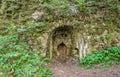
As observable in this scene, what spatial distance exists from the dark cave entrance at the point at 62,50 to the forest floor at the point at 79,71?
0.75 m

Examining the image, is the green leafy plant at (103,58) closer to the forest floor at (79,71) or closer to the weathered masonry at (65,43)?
the forest floor at (79,71)

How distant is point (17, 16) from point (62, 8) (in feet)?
6.57

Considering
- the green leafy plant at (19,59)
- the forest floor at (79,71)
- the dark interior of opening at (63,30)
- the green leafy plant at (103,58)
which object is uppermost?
the dark interior of opening at (63,30)

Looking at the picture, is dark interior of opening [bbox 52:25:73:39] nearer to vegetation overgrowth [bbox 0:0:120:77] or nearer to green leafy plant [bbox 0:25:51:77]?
vegetation overgrowth [bbox 0:0:120:77]

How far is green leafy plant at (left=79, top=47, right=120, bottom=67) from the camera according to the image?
7.70m

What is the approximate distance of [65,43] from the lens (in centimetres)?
874

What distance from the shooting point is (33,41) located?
7863 millimetres

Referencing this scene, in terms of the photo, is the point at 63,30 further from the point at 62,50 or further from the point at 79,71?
the point at 79,71

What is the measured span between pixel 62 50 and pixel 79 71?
1.77 metres

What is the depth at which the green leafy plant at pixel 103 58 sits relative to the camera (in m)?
7.70

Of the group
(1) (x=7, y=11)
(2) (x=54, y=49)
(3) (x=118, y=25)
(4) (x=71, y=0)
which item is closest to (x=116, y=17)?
(3) (x=118, y=25)

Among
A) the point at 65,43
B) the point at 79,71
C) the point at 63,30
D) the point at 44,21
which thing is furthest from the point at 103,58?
the point at 44,21

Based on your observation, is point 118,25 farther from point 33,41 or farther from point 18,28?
point 18,28

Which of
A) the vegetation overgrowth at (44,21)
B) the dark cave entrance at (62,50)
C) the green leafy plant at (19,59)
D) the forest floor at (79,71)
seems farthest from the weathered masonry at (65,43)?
the green leafy plant at (19,59)
